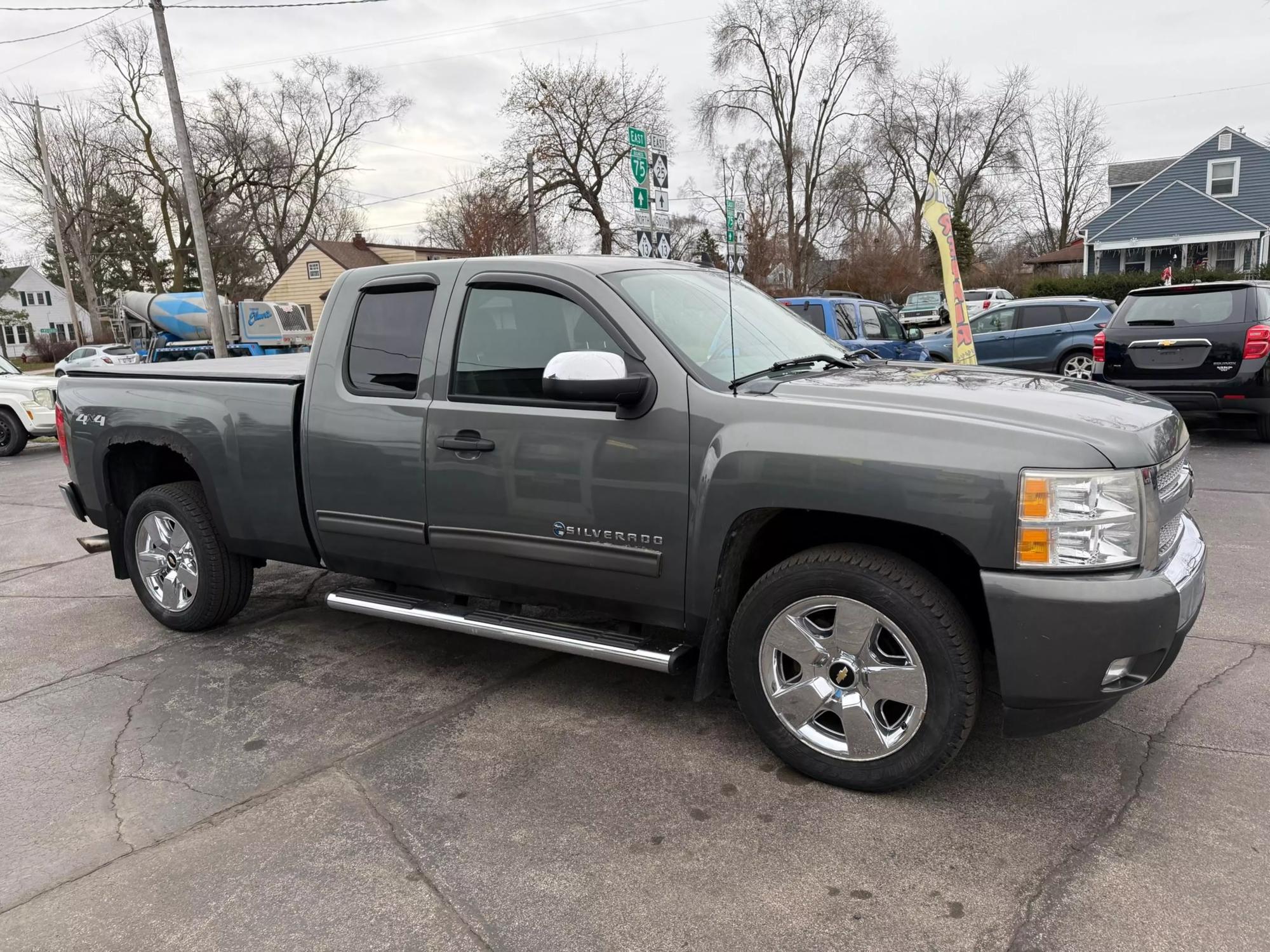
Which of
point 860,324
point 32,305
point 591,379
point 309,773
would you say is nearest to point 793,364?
point 591,379

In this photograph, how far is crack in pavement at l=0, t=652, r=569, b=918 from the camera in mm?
2791

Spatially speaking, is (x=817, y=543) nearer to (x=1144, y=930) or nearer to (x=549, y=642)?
(x=549, y=642)

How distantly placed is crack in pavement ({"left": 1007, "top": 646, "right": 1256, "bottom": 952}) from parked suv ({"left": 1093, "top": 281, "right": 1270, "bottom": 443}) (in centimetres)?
690

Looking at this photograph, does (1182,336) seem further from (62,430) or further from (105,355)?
(105,355)

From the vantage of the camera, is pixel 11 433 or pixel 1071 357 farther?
pixel 1071 357

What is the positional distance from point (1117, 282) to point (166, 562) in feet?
112

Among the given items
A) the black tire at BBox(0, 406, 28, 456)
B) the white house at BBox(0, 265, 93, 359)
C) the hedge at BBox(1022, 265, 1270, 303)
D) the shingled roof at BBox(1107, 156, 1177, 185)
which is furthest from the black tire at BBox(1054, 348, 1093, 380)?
the white house at BBox(0, 265, 93, 359)

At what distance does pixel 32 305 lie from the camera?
7881 cm

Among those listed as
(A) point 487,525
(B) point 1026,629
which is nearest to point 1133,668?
(B) point 1026,629

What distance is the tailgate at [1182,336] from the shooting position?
9.05 meters

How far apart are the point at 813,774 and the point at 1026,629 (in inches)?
35.6

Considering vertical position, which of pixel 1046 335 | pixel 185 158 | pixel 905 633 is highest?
pixel 185 158

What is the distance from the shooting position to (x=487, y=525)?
12.0 feet

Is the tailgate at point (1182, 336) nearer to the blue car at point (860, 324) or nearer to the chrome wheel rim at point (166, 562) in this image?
the blue car at point (860, 324)
